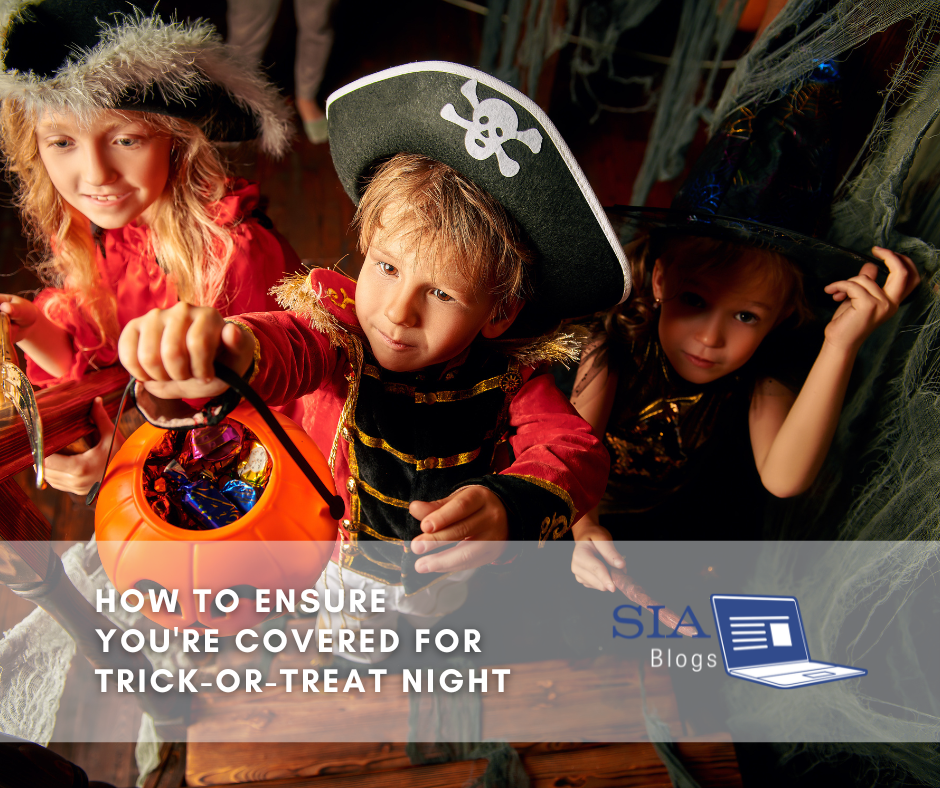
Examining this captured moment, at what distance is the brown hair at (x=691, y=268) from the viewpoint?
2.55ft

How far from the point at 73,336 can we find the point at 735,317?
1105 mm

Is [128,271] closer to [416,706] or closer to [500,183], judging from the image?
[500,183]

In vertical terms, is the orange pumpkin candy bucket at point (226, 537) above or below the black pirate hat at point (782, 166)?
below

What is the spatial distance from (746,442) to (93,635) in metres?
1.12

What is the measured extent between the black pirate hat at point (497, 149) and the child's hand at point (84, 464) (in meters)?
0.48

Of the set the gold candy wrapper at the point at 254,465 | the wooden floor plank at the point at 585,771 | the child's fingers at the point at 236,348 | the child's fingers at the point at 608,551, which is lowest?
the wooden floor plank at the point at 585,771

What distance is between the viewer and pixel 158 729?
0.94 metres

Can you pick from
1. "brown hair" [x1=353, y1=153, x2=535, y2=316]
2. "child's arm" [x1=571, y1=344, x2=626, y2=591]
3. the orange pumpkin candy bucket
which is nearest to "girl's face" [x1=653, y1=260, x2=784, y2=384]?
"child's arm" [x1=571, y1=344, x2=626, y2=591]

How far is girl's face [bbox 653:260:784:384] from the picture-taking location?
31.1 inches

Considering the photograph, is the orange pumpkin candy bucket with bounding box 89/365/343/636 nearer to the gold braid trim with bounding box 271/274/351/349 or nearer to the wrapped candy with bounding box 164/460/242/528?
the wrapped candy with bounding box 164/460/242/528

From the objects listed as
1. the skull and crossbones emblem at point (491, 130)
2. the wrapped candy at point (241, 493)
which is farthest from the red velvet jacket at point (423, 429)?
the skull and crossbones emblem at point (491, 130)

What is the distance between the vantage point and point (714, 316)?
0.82 meters

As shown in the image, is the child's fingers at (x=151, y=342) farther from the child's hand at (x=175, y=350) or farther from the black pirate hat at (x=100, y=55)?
the black pirate hat at (x=100, y=55)

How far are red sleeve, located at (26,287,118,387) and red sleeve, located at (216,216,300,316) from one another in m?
0.24
